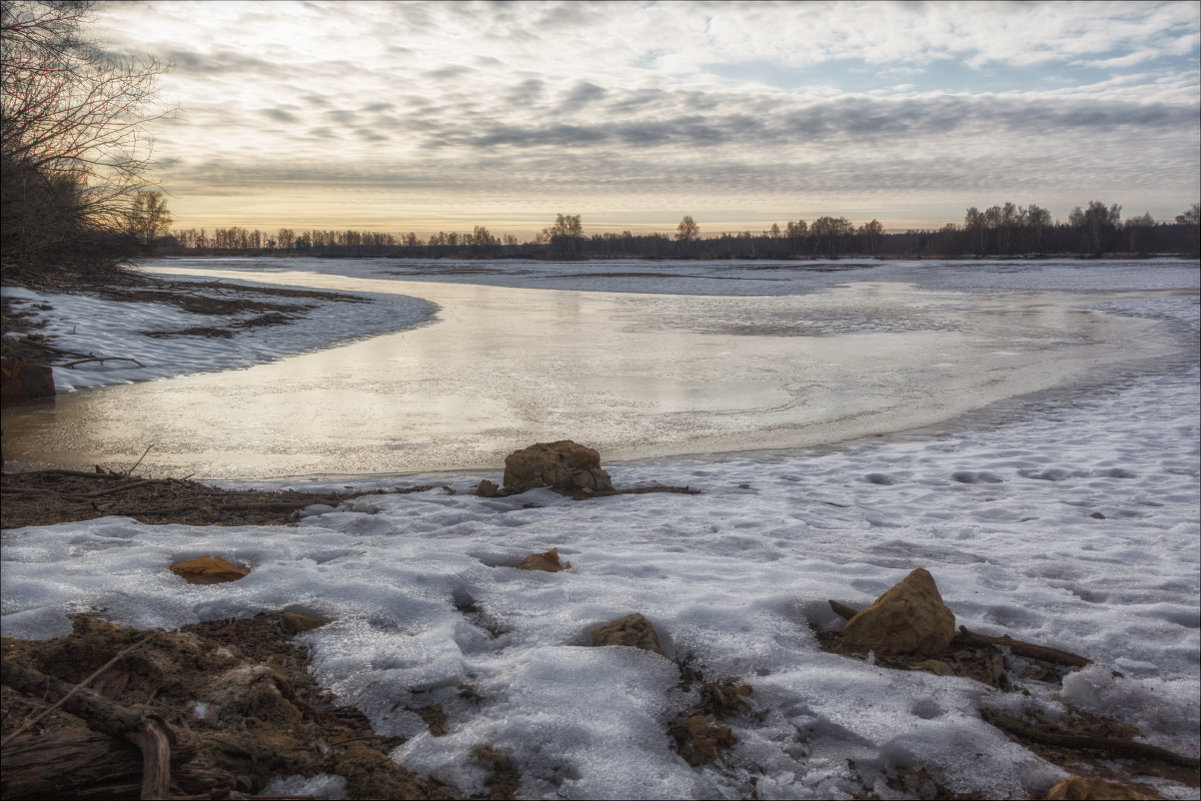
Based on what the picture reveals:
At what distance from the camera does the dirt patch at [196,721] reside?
193cm

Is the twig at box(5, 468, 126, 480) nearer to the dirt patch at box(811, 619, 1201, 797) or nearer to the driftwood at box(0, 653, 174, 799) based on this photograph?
the driftwood at box(0, 653, 174, 799)

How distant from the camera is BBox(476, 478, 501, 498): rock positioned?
19.5ft

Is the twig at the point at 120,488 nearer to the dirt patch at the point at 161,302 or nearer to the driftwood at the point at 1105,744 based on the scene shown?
the driftwood at the point at 1105,744

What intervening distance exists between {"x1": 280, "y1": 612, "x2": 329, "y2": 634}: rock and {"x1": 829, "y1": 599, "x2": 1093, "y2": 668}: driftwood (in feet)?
7.96

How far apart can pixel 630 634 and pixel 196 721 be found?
1.59 meters

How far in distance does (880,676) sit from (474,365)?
10897 mm

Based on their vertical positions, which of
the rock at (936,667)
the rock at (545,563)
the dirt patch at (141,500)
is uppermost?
the rock at (545,563)

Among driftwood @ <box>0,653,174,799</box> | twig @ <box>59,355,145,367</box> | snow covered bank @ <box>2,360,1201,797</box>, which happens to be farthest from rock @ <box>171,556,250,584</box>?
twig @ <box>59,355,145,367</box>

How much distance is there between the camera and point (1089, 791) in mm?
2189

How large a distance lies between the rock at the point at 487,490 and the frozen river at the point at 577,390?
109 centimetres

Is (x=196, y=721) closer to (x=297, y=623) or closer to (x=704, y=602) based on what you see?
(x=297, y=623)

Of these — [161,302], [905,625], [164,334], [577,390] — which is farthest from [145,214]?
[905,625]

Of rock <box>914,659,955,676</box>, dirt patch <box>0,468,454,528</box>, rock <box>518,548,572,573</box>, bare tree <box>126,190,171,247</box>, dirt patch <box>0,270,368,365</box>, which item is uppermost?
bare tree <box>126,190,171,247</box>

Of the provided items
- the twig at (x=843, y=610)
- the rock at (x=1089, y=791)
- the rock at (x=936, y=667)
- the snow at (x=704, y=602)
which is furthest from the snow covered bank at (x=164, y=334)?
the rock at (x=1089, y=791)
